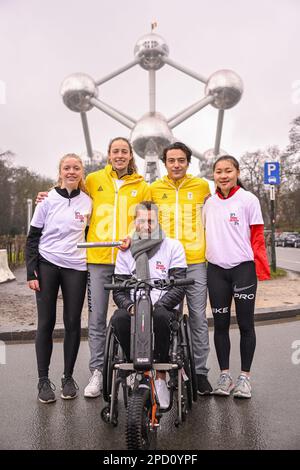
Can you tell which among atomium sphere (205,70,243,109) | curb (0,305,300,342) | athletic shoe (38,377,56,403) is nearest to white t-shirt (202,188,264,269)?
athletic shoe (38,377,56,403)

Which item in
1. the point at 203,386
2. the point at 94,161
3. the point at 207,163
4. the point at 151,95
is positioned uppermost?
the point at 151,95

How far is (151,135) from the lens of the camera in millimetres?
18734

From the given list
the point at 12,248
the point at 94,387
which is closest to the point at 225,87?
the point at 12,248

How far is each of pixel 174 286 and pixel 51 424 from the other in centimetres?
130

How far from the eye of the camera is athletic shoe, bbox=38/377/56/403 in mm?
3998

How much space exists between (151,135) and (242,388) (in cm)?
1549

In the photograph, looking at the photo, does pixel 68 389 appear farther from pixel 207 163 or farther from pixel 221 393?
pixel 207 163

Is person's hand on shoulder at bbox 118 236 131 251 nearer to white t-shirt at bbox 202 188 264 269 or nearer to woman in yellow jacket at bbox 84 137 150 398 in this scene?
woman in yellow jacket at bbox 84 137 150 398

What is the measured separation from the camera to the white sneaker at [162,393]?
329cm

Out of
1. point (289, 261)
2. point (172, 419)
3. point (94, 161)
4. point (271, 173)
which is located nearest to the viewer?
point (172, 419)

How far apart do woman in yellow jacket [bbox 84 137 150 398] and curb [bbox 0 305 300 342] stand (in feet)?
7.42

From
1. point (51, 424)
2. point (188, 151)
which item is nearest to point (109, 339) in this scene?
point (51, 424)

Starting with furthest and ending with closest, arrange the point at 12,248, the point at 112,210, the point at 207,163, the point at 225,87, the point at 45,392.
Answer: the point at 207,163, the point at 225,87, the point at 12,248, the point at 112,210, the point at 45,392
